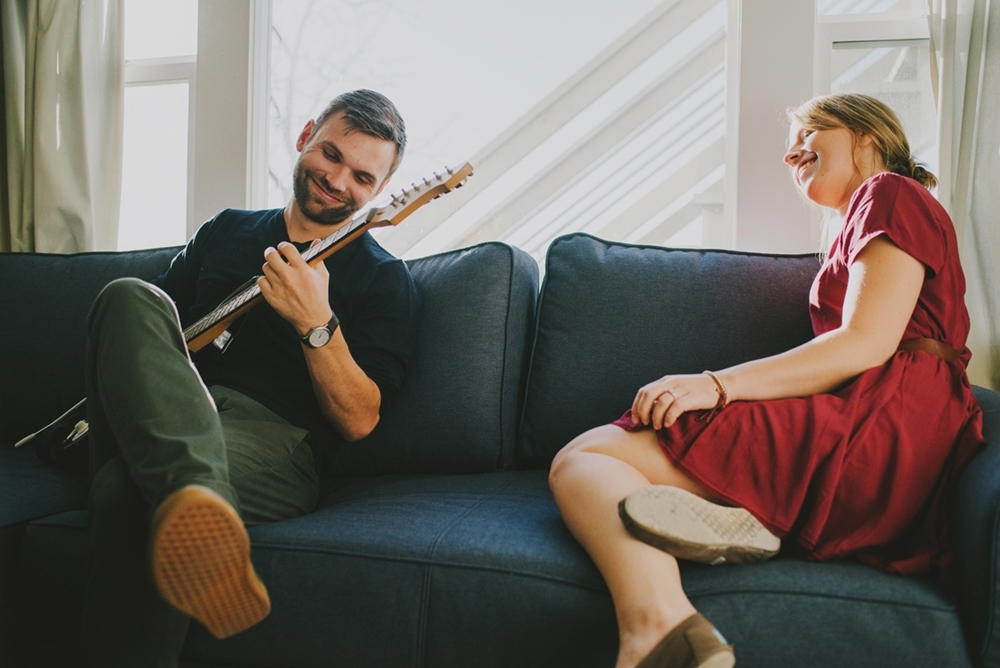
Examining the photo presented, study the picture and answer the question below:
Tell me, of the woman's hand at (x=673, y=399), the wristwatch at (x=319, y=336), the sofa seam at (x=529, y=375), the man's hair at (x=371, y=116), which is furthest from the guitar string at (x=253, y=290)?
the woman's hand at (x=673, y=399)

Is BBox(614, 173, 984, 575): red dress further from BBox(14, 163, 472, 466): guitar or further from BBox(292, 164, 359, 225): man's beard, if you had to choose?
BBox(292, 164, 359, 225): man's beard

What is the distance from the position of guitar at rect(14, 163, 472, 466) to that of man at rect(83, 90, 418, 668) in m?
0.04

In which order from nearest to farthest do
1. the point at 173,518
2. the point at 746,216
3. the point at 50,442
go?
the point at 173,518 → the point at 50,442 → the point at 746,216

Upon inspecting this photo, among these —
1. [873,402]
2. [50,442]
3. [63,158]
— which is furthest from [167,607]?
[63,158]

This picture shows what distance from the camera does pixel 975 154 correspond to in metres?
1.76

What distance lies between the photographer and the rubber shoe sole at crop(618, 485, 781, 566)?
0.93 meters

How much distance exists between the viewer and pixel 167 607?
967mm

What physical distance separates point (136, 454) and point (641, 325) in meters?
0.98

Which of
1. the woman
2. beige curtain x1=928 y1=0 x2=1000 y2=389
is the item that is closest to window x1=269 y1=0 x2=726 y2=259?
beige curtain x1=928 y1=0 x2=1000 y2=389

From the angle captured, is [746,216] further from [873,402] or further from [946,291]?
[873,402]

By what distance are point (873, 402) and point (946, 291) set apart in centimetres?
24

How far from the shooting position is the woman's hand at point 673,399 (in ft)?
3.67

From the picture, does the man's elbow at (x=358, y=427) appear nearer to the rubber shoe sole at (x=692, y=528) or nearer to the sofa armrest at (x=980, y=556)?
the rubber shoe sole at (x=692, y=528)

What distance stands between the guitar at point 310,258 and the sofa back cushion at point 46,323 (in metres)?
0.35
